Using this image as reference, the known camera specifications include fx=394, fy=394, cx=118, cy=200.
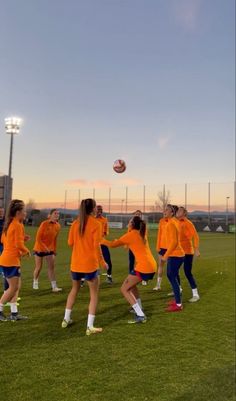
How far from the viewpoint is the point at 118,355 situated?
18.3 ft

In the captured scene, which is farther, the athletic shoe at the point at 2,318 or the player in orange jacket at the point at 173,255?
the player in orange jacket at the point at 173,255

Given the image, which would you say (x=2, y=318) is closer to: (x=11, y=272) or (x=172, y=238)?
(x=11, y=272)

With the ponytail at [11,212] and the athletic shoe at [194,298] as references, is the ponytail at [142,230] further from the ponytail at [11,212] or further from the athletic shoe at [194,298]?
the athletic shoe at [194,298]

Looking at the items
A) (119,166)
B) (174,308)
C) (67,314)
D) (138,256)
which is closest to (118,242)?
(138,256)

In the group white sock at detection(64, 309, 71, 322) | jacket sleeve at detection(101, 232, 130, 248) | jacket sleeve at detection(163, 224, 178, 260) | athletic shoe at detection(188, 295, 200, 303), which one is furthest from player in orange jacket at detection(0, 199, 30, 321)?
athletic shoe at detection(188, 295, 200, 303)

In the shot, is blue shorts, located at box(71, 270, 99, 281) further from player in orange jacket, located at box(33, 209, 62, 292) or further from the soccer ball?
the soccer ball

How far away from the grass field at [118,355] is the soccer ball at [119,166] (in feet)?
16.3

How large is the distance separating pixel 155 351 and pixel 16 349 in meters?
2.02

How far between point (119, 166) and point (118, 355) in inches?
314

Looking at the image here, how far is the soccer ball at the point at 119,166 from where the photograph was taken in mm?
12766

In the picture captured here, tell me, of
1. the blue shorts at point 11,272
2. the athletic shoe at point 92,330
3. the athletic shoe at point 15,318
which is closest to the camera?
the athletic shoe at point 92,330

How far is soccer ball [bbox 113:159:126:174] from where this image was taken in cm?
1277

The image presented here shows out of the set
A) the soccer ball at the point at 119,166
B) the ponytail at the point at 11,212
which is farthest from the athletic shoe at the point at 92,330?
the soccer ball at the point at 119,166

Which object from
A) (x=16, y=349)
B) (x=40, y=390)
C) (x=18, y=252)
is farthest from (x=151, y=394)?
(x=18, y=252)
